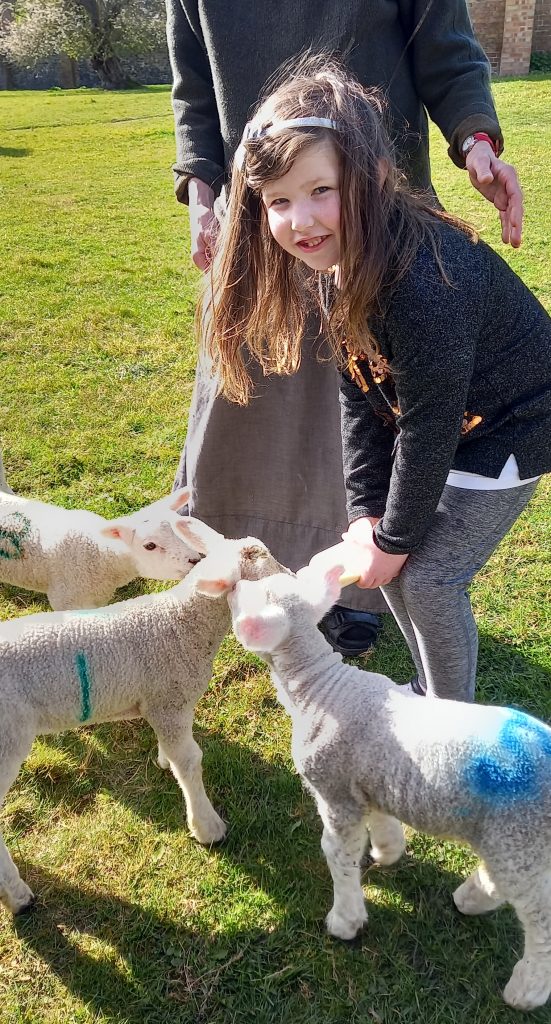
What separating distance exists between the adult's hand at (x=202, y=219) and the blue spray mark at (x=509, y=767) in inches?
78.9

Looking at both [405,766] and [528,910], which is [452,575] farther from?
[528,910]

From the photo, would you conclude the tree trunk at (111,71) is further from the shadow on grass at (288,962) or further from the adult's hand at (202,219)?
the shadow on grass at (288,962)

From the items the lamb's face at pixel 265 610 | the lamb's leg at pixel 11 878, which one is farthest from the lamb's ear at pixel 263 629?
the lamb's leg at pixel 11 878

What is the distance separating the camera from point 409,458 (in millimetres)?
1940

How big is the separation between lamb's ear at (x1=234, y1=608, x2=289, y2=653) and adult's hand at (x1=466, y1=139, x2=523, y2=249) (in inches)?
50.2

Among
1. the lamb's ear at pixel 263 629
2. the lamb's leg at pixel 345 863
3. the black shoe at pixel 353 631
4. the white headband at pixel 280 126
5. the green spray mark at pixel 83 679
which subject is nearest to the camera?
the white headband at pixel 280 126

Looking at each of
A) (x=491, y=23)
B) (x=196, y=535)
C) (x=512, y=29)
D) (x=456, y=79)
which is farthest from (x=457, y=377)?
(x=491, y=23)

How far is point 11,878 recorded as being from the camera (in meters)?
2.25

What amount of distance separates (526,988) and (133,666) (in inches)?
55.6

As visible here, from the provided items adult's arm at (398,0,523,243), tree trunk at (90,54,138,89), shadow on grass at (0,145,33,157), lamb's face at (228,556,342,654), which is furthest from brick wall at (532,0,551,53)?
lamb's face at (228,556,342,654)

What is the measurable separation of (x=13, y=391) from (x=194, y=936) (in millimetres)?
4325

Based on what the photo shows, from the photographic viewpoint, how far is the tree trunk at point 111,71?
28.1m

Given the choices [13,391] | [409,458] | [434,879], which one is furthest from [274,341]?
[13,391]

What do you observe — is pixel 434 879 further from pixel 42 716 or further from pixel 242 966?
pixel 42 716
